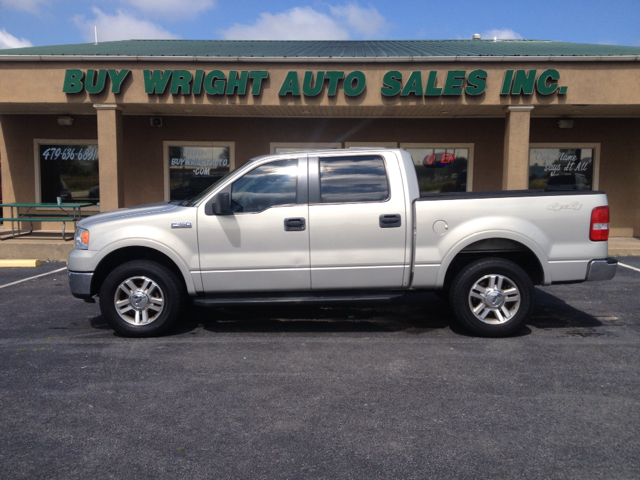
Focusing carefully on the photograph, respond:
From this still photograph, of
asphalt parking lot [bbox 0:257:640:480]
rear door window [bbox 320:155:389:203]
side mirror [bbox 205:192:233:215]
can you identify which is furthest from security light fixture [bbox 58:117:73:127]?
rear door window [bbox 320:155:389:203]

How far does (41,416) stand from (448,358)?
3.51 metres

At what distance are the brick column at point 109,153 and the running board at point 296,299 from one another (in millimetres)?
6851

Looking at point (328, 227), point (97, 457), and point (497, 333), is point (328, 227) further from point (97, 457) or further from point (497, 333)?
point (97, 457)

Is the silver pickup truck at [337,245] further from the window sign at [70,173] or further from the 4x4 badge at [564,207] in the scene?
the window sign at [70,173]

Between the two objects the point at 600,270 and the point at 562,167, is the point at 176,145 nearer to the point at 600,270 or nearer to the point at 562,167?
the point at 562,167

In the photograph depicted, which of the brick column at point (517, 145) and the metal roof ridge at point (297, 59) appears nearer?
the metal roof ridge at point (297, 59)

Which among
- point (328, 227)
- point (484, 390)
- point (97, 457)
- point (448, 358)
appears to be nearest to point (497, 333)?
point (448, 358)

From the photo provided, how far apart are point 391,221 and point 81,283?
344 centimetres

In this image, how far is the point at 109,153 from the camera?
1165 cm

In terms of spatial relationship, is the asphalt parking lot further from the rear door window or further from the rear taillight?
the rear door window

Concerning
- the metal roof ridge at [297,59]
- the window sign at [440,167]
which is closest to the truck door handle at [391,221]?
the metal roof ridge at [297,59]

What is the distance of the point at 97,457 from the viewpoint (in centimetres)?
334

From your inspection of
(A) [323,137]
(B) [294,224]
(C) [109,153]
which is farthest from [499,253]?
(C) [109,153]

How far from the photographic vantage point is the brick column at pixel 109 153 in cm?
1164
